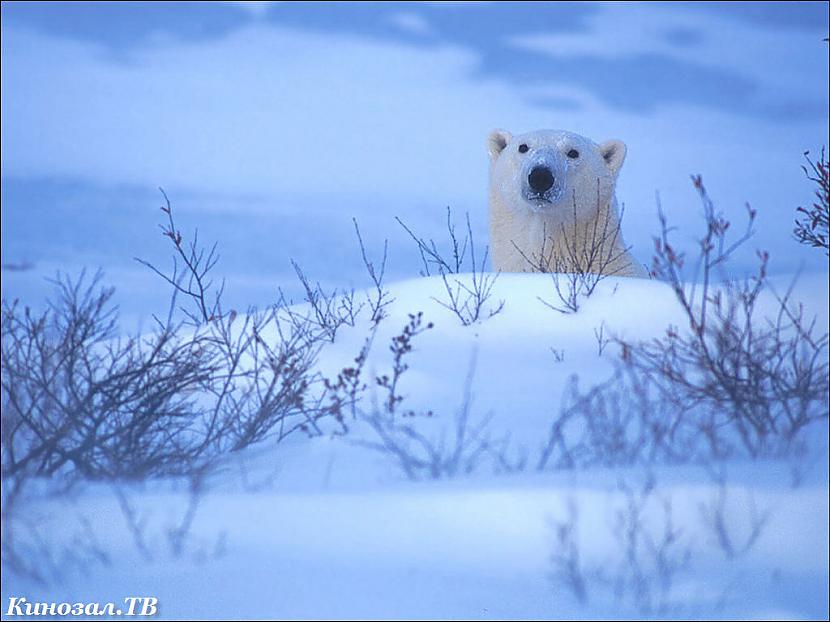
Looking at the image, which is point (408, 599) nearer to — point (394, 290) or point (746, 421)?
point (746, 421)

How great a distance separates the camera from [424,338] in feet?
14.9

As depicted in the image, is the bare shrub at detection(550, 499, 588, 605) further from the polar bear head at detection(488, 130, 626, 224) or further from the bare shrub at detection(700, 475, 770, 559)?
the polar bear head at detection(488, 130, 626, 224)

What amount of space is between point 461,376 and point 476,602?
5.42 feet

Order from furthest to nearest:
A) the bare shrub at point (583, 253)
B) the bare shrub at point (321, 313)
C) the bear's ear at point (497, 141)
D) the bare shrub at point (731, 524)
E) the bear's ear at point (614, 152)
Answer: the bear's ear at point (497, 141), the bear's ear at point (614, 152), the bare shrub at point (583, 253), the bare shrub at point (321, 313), the bare shrub at point (731, 524)

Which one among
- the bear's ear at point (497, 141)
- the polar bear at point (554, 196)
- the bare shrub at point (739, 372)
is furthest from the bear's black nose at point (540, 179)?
the bare shrub at point (739, 372)

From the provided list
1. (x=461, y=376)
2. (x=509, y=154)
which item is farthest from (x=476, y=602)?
(x=509, y=154)

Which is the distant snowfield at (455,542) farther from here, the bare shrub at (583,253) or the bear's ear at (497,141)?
the bear's ear at (497,141)

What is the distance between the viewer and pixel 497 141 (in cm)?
771

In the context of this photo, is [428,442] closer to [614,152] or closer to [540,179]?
[540,179]

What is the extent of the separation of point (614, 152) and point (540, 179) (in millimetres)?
891

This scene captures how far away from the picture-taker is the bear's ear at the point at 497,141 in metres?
7.62

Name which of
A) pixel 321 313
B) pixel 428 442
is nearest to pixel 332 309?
pixel 321 313

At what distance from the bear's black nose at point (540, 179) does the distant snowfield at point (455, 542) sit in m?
3.84

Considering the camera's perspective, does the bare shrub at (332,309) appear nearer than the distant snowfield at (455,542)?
No
